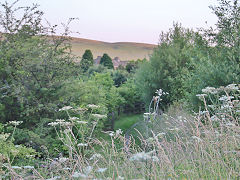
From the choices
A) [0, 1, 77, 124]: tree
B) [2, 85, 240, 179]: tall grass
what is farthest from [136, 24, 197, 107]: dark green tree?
[2, 85, 240, 179]: tall grass

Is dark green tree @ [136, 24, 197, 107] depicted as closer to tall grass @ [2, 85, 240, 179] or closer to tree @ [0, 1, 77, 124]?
tree @ [0, 1, 77, 124]

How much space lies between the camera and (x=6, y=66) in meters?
7.88

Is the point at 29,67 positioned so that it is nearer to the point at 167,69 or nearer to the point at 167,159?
the point at 167,159

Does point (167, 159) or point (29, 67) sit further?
point (29, 67)

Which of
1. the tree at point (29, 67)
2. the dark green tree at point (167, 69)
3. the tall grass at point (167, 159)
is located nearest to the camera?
the tall grass at point (167, 159)

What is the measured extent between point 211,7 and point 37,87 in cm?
612

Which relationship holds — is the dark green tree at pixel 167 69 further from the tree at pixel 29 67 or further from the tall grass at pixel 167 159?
the tall grass at pixel 167 159

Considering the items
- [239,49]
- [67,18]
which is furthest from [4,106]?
[239,49]

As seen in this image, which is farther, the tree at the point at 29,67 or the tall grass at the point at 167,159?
the tree at the point at 29,67

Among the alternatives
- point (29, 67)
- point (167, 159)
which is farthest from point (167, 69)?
point (167, 159)

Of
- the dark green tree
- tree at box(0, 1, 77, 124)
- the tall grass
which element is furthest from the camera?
the dark green tree

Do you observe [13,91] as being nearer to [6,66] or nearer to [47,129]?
[6,66]

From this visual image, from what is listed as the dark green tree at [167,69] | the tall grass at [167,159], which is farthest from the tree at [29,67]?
the dark green tree at [167,69]

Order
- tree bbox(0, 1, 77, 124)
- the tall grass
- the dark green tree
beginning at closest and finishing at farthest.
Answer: the tall grass
tree bbox(0, 1, 77, 124)
the dark green tree
